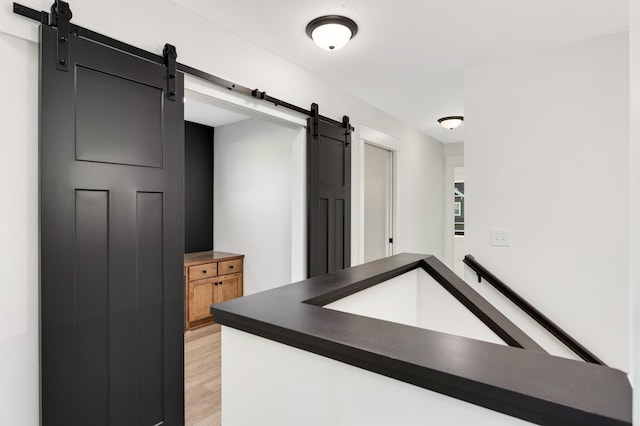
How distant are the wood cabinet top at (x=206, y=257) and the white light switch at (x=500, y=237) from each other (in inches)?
106

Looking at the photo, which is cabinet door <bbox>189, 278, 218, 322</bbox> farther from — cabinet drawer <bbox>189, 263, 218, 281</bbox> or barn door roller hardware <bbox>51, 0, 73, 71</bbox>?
barn door roller hardware <bbox>51, 0, 73, 71</bbox>

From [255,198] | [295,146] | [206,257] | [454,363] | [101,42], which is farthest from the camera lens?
[255,198]

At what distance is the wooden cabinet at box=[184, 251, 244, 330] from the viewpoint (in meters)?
3.58

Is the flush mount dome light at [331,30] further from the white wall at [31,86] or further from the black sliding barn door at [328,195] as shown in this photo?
the black sliding barn door at [328,195]

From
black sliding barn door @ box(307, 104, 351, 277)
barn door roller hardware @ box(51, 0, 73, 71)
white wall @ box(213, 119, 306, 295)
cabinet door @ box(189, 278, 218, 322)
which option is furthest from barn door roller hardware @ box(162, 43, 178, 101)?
cabinet door @ box(189, 278, 218, 322)

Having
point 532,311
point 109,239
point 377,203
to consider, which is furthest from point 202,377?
point 377,203

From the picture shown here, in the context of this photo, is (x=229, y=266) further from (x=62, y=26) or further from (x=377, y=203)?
(x=62, y=26)

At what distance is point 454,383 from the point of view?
62 cm

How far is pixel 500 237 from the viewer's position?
257 centimetres

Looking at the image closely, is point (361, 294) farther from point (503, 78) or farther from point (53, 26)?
point (503, 78)

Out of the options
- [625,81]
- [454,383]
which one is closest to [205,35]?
[454,383]

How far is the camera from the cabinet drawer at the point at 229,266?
386 cm

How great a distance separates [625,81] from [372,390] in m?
2.53

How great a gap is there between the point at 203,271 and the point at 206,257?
0.29m
